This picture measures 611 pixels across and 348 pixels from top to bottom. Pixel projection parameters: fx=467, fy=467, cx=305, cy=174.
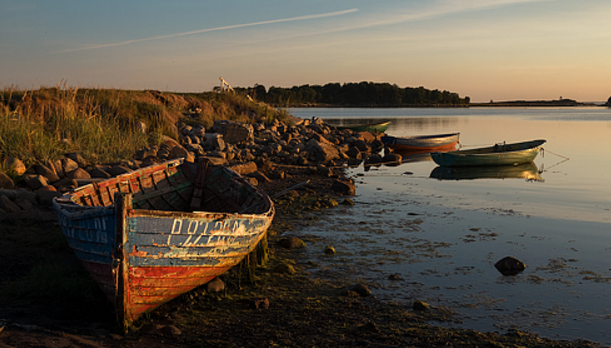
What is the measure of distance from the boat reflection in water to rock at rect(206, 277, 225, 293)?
1325cm

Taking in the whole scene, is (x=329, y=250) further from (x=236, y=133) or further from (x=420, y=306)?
(x=236, y=133)

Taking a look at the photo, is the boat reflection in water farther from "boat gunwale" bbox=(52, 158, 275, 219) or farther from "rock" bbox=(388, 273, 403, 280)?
"boat gunwale" bbox=(52, 158, 275, 219)

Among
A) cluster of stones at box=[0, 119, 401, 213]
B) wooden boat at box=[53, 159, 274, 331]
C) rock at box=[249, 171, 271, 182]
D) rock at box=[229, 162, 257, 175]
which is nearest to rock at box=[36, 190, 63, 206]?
cluster of stones at box=[0, 119, 401, 213]

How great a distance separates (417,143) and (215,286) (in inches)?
943

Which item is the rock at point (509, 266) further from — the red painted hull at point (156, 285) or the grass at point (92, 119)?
the grass at point (92, 119)

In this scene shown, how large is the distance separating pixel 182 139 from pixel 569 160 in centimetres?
1855

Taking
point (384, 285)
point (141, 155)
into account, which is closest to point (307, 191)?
point (141, 155)

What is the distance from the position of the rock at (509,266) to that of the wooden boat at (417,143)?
69.7 ft

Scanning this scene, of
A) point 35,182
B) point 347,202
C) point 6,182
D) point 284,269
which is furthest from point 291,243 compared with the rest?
point 6,182

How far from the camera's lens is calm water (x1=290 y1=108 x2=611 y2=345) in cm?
582

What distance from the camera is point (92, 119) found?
1554 cm

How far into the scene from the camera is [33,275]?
5.86m

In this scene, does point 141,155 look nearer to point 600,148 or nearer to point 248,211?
point 248,211

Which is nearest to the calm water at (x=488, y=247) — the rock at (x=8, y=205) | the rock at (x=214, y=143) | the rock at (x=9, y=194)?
the rock at (x=8, y=205)
